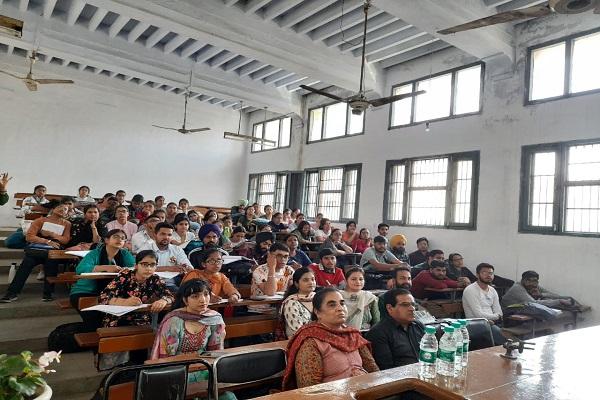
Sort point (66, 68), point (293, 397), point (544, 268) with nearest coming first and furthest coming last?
point (293, 397)
point (544, 268)
point (66, 68)

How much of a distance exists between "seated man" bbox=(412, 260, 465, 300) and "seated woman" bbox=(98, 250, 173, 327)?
329cm

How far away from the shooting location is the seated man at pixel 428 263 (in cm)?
603

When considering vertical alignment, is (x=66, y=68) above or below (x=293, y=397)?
above

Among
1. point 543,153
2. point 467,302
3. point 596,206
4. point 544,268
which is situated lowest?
point 467,302

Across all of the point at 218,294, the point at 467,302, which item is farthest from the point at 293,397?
the point at 467,302

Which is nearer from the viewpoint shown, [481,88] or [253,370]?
[253,370]

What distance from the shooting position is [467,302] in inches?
180

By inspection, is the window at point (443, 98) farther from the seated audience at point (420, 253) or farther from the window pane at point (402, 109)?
the seated audience at point (420, 253)

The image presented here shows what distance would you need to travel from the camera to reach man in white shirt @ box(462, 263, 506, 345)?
14.8 ft

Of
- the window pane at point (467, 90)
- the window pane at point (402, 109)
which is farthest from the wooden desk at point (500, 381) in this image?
the window pane at point (402, 109)

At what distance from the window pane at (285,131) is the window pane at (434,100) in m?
4.29

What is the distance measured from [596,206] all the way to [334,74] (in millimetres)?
4572

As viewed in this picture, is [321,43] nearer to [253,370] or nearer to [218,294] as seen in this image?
[218,294]

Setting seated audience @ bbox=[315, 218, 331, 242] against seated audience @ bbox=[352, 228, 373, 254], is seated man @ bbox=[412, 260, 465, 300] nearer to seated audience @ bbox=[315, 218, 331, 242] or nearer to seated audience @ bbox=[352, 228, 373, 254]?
seated audience @ bbox=[352, 228, 373, 254]
